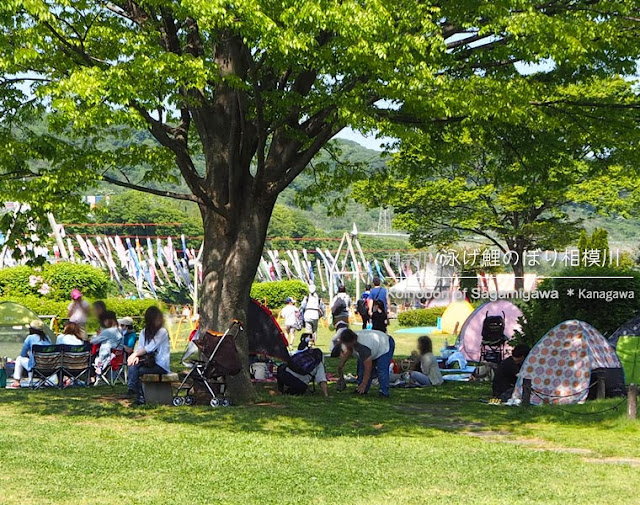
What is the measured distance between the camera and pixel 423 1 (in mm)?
12430

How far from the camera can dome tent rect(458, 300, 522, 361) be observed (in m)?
21.8

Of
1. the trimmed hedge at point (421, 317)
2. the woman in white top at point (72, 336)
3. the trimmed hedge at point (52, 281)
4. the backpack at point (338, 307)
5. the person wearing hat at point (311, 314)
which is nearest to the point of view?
the woman in white top at point (72, 336)

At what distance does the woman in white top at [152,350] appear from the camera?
43.4ft

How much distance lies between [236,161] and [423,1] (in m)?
3.36

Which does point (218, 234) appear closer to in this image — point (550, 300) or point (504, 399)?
point (504, 399)

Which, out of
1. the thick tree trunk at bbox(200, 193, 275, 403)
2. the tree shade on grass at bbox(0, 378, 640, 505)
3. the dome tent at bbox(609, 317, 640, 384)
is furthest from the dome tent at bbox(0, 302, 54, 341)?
the dome tent at bbox(609, 317, 640, 384)

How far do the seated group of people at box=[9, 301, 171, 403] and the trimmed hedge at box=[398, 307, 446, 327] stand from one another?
25011 mm

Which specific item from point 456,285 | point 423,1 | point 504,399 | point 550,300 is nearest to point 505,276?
point 456,285

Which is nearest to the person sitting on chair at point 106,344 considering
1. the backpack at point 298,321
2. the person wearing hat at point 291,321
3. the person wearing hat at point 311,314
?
the person wearing hat at point 311,314

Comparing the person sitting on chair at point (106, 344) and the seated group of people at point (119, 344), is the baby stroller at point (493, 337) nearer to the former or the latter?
the seated group of people at point (119, 344)

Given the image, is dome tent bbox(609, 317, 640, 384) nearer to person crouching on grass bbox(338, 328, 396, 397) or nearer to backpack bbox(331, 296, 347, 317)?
person crouching on grass bbox(338, 328, 396, 397)

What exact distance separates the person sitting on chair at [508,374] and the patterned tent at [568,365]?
0.48ft

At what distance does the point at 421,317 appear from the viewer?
136 ft

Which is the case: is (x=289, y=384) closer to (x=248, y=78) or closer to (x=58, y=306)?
(x=248, y=78)
